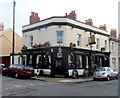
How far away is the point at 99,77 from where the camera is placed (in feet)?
61.4

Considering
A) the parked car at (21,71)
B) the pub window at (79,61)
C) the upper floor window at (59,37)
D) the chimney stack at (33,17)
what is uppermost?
the chimney stack at (33,17)

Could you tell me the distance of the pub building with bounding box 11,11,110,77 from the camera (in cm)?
2117

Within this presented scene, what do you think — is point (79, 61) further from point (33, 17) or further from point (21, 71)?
point (33, 17)

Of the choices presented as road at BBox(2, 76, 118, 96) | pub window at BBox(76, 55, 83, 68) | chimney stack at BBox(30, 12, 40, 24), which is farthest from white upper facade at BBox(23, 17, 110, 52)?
road at BBox(2, 76, 118, 96)

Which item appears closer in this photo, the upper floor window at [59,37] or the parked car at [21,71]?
the parked car at [21,71]

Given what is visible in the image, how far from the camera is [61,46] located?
2117cm

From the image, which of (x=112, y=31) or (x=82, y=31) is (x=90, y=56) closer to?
(x=82, y=31)

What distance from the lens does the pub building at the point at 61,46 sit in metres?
21.2

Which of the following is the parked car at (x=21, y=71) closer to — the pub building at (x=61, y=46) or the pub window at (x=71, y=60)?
the pub building at (x=61, y=46)

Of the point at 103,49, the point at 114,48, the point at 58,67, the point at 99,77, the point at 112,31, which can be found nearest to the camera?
the point at 99,77

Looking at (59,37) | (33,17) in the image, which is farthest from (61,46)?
(33,17)

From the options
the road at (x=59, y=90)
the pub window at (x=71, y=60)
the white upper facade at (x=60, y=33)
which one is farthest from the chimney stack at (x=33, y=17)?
the road at (x=59, y=90)

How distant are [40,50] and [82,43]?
590 centimetres

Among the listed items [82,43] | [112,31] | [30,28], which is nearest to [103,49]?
[82,43]
